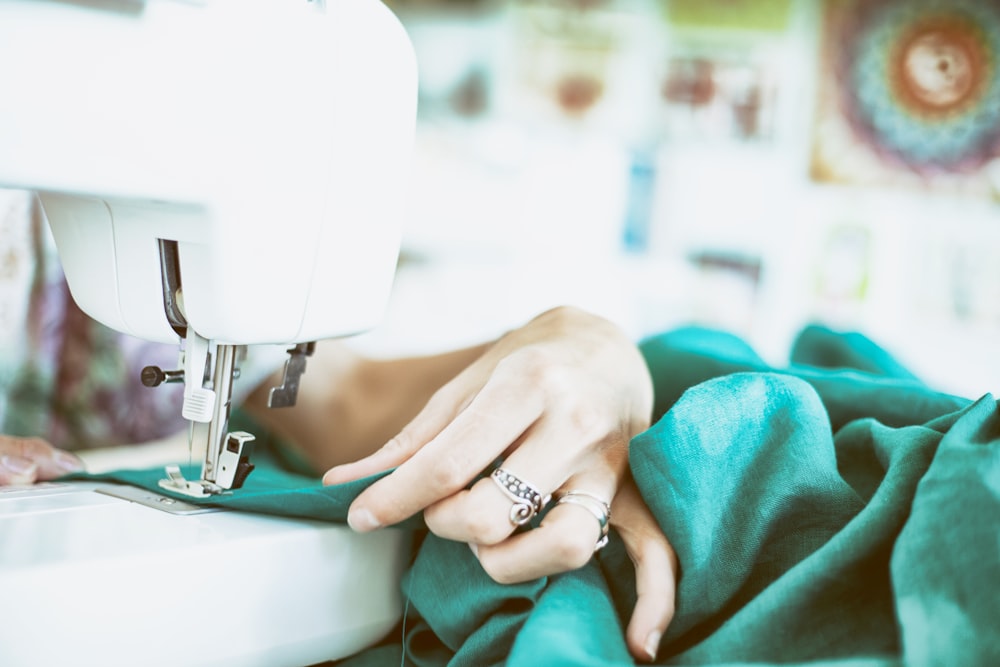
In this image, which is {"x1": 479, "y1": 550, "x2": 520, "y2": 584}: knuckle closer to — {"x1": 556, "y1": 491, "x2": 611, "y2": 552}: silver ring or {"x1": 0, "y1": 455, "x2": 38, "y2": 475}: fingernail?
{"x1": 556, "y1": 491, "x2": 611, "y2": 552}: silver ring

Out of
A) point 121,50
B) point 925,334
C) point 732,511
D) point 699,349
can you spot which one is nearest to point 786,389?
point 732,511

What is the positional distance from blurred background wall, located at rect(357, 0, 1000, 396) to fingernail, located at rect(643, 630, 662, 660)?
245 cm

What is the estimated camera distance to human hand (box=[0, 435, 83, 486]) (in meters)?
0.83

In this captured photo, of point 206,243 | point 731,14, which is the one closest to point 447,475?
point 206,243

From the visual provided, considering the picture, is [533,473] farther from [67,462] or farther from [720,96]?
[720,96]

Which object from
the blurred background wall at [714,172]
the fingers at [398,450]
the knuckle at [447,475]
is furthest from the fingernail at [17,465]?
the blurred background wall at [714,172]

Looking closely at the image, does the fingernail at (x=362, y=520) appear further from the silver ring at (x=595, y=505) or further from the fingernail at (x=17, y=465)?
the fingernail at (x=17, y=465)

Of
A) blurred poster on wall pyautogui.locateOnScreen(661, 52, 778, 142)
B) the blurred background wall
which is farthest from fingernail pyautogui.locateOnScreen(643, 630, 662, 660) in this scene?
blurred poster on wall pyautogui.locateOnScreen(661, 52, 778, 142)

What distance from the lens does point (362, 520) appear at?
0.65 meters

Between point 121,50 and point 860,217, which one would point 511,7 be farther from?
point 121,50

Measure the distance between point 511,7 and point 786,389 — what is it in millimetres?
2813

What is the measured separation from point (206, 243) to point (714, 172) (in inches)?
102

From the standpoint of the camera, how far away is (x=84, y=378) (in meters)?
1.47

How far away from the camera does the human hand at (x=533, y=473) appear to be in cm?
60
